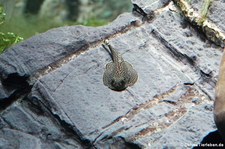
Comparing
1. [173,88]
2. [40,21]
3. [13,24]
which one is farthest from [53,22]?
[173,88]

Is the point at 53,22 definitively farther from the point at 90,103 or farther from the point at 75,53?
the point at 90,103

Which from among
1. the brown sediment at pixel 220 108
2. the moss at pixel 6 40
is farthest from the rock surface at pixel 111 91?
the moss at pixel 6 40

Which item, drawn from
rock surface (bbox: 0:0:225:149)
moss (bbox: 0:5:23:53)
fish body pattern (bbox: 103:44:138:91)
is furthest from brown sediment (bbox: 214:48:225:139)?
moss (bbox: 0:5:23:53)

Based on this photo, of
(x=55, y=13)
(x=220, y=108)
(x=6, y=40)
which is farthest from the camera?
(x=55, y=13)

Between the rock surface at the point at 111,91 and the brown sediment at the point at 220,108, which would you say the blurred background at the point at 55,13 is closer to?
the rock surface at the point at 111,91

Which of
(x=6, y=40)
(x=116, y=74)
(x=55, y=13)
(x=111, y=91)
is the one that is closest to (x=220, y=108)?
(x=111, y=91)

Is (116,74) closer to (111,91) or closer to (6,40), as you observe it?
(111,91)
